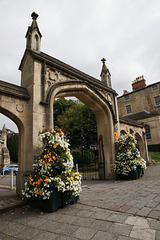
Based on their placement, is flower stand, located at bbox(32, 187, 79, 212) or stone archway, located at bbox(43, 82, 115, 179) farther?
stone archway, located at bbox(43, 82, 115, 179)

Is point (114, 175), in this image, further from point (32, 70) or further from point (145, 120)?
point (145, 120)

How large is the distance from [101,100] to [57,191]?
533 centimetres

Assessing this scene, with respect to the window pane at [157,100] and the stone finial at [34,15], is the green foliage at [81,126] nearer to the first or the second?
the stone finial at [34,15]

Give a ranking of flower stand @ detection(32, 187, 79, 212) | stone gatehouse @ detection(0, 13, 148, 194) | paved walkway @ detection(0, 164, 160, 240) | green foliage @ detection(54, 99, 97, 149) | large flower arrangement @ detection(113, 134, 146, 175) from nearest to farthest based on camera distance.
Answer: paved walkway @ detection(0, 164, 160, 240), flower stand @ detection(32, 187, 79, 212), stone gatehouse @ detection(0, 13, 148, 194), large flower arrangement @ detection(113, 134, 146, 175), green foliage @ detection(54, 99, 97, 149)

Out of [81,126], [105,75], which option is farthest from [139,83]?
[105,75]

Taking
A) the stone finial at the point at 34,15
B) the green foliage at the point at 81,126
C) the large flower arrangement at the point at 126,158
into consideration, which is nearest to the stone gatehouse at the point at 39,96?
the stone finial at the point at 34,15

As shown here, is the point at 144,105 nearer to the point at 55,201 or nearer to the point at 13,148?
the point at 13,148

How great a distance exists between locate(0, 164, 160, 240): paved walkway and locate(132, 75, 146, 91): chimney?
89.9 feet

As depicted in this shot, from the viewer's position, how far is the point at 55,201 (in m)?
3.59

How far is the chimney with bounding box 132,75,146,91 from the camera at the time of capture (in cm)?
2867

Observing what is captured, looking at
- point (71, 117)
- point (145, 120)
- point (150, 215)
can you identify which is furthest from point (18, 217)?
point (145, 120)

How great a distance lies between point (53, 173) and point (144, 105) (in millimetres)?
26797

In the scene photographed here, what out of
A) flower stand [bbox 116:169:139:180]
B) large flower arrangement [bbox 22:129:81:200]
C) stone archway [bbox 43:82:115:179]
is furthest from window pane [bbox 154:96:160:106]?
large flower arrangement [bbox 22:129:81:200]

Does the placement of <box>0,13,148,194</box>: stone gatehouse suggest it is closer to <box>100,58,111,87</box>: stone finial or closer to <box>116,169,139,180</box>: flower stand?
<box>116,169,139,180</box>: flower stand
